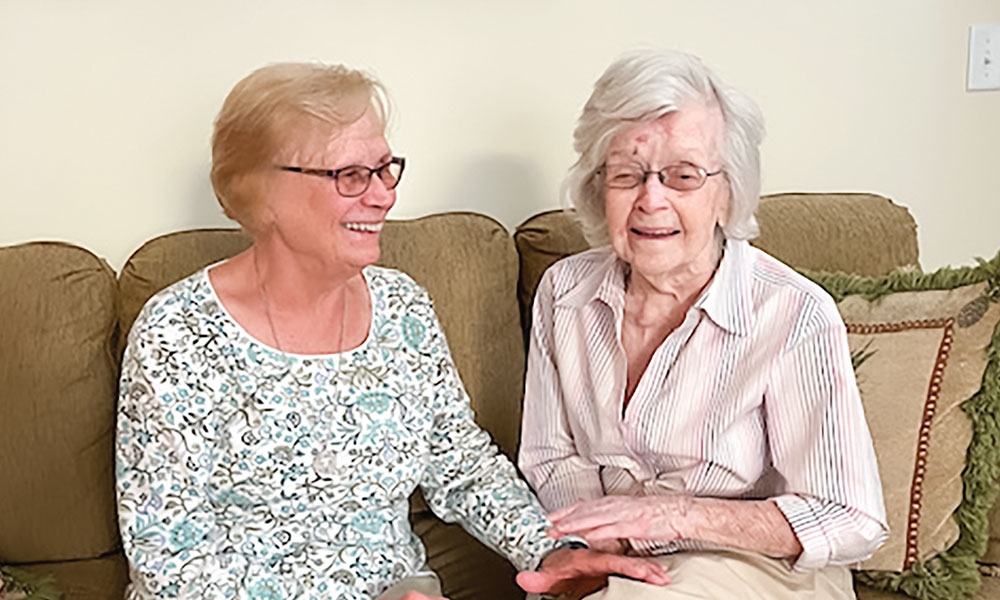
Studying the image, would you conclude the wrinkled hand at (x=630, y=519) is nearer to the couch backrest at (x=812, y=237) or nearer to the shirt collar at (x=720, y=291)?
the shirt collar at (x=720, y=291)

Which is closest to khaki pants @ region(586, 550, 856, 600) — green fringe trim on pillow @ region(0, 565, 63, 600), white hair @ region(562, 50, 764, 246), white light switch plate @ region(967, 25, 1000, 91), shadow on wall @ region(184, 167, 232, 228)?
white hair @ region(562, 50, 764, 246)

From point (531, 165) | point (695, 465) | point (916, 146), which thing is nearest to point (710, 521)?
point (695, 465)

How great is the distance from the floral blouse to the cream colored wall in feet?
1.70

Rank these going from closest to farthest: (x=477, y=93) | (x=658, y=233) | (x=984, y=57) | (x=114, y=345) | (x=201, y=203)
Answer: (x=658, y=233)
(x=114, y=345)
(x=201, y=203)
(x=477, y=93)
(x=984, y=57)

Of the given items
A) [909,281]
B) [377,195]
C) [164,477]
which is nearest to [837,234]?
[909,281]

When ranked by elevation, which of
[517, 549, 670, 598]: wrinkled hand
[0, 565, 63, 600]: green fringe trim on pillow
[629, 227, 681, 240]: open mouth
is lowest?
[0, 565, 63, 600]: green fringe trim on pillow

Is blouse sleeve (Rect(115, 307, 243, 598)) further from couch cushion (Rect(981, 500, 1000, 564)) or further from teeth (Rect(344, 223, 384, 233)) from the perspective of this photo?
couch cushion (Rect(981, 500, 1000, 564))

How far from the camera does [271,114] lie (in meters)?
1.56

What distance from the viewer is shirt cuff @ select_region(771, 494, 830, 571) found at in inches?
61.1

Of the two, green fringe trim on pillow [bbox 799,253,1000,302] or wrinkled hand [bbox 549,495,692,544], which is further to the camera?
green fringe trim on pillow [bbox 799,253,1000,302]

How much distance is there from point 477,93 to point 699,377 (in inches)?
32.5

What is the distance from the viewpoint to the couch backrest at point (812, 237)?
207 centimetres

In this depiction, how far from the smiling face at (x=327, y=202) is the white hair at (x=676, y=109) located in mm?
322

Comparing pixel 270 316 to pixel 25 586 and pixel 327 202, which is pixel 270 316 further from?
pixel 25 586
